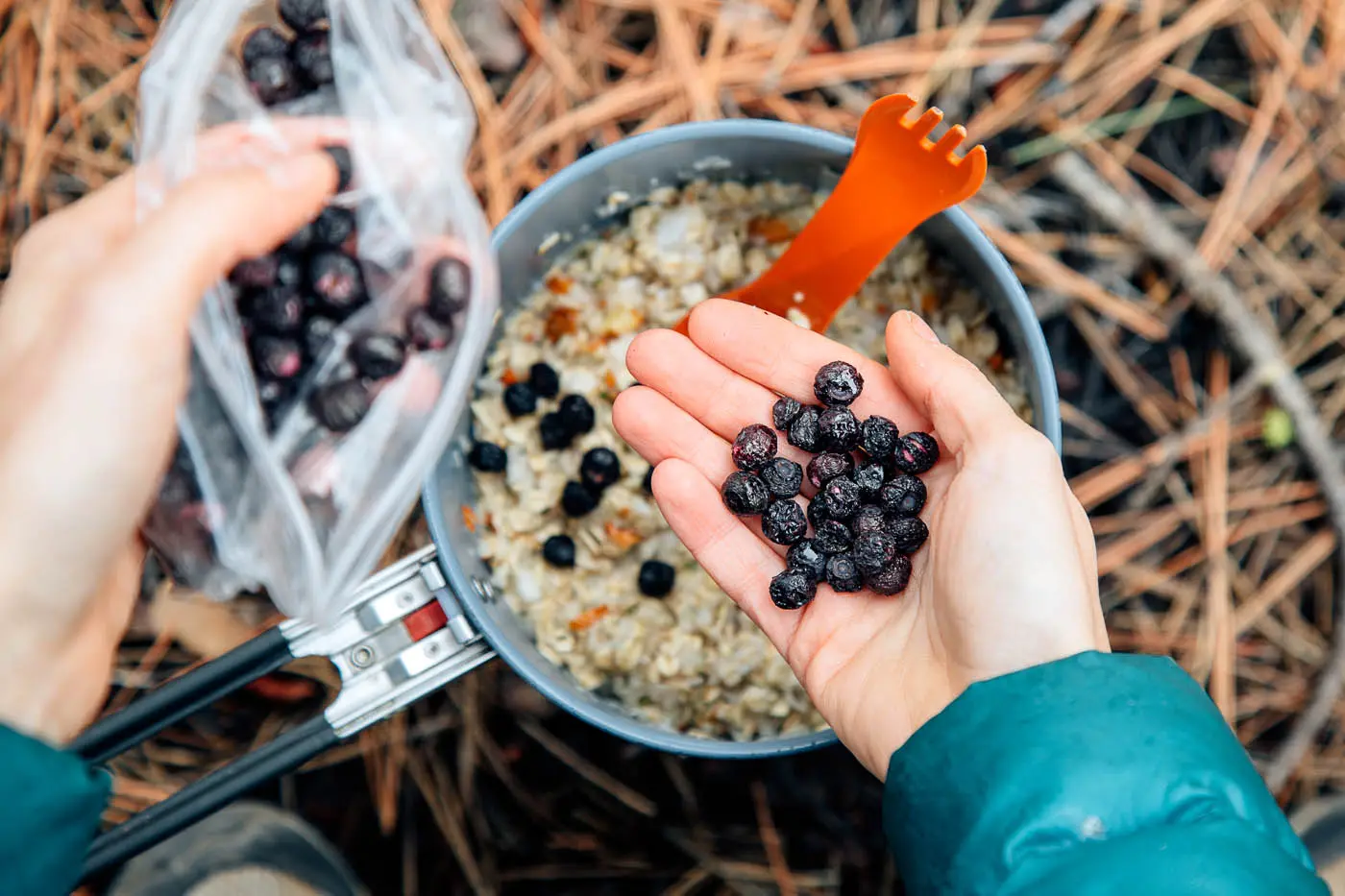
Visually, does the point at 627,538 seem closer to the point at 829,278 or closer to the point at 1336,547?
the point at 829,278

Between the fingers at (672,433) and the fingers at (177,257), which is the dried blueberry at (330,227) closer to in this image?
the fingers at (177,257)

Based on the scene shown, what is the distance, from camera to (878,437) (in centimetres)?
182

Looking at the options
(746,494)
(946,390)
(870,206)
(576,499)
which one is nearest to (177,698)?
(576,499)

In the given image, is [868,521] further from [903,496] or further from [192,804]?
[192,804]

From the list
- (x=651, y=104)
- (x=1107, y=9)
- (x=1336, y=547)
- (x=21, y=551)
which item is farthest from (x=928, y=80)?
(x=21, y=551)

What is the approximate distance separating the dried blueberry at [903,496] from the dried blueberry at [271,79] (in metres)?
1.19

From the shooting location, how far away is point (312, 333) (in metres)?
1.69

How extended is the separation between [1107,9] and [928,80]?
469 millimetres

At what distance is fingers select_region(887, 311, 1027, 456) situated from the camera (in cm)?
162

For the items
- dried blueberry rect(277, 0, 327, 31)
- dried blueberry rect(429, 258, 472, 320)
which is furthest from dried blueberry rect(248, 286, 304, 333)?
dried blueberry rect(277, 0, 327, 31)

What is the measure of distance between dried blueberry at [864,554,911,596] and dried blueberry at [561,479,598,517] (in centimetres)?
65

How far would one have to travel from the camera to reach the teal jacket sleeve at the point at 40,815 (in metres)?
1.36

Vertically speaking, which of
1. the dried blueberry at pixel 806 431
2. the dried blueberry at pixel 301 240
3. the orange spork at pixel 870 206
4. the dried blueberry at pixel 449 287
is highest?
the dried blueberry at pixel 301 240

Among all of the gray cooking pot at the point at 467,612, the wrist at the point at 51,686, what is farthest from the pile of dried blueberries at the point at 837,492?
the wrist at the point at 51,686
